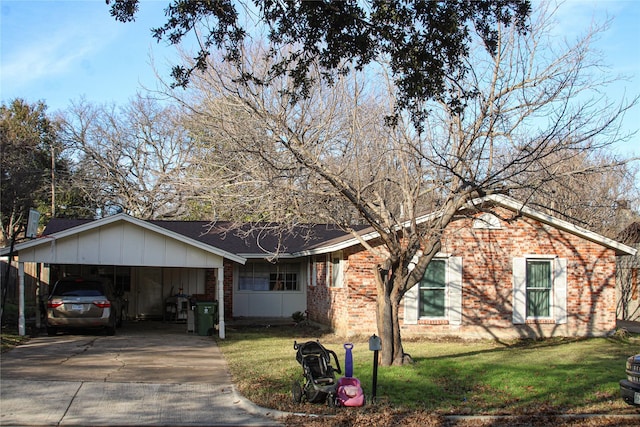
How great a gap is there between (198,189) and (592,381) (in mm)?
8216

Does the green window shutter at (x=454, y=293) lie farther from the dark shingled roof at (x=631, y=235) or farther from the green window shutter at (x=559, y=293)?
the dark shingled roof at (x=631, y=235)

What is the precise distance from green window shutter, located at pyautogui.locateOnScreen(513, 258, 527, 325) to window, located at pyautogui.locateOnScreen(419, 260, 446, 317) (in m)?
2.11

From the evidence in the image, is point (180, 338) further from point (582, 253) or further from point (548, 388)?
point (582, 253)

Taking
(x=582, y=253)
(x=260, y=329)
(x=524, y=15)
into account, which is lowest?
(x=260, y=329)

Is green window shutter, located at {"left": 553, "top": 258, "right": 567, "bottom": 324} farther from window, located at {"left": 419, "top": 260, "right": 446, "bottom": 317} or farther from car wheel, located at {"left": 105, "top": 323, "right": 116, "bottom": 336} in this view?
car wheel, located at {"left": 105, "top": 323, "right": 116, "bottom": 336}

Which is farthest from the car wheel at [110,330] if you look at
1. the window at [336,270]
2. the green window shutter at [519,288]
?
the green window shutter at [519,288]

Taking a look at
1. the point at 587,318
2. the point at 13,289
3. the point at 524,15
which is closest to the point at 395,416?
the point at 524,15

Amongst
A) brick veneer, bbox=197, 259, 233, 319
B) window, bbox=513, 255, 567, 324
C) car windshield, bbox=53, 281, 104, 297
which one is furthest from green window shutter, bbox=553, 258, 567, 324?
car windshield, bbox=53, 281, 104, 297

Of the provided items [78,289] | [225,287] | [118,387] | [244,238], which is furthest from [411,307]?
[118,387]

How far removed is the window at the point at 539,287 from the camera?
1981cm

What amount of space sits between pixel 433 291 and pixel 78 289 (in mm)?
9737

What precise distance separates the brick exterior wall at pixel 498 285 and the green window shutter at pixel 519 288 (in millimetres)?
125

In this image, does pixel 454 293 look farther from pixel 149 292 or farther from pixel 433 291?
pixel 149 292

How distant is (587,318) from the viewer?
20.0 metres
